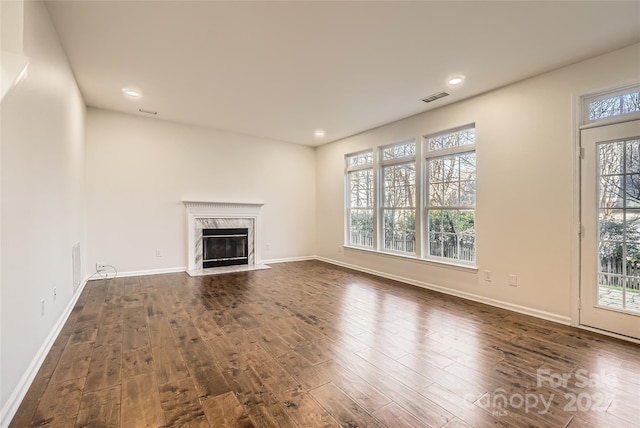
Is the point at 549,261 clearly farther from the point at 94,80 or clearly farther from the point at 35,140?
the point at 94,80

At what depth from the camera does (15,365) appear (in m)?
1.72

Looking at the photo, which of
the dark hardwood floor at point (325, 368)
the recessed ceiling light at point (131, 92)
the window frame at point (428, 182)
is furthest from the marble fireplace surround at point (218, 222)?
the window frame at point (428, 182)

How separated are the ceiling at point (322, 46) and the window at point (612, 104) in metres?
0.43

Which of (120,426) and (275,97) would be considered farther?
(275,97)

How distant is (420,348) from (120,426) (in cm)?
210

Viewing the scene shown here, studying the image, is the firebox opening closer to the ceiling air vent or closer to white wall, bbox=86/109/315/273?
white wall, bbox=86/109/315/273

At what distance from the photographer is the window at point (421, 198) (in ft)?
13.2

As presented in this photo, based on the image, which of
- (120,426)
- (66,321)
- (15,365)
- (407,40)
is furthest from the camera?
(66,321)

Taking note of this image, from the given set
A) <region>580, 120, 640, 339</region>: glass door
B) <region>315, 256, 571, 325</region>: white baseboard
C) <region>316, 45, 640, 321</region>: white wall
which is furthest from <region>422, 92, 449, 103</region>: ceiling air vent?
<region>315, 256, 571, 325</region>: white baseboard

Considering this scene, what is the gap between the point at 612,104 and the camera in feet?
9.17

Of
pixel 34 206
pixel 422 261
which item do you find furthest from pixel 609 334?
pixel 34 206

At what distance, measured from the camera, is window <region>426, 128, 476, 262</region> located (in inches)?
156

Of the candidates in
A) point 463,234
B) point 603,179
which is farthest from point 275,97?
point 603,179

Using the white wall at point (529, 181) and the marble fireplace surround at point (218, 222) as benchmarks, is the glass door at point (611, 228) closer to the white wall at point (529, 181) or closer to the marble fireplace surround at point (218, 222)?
the white wall at point (529, 181)
